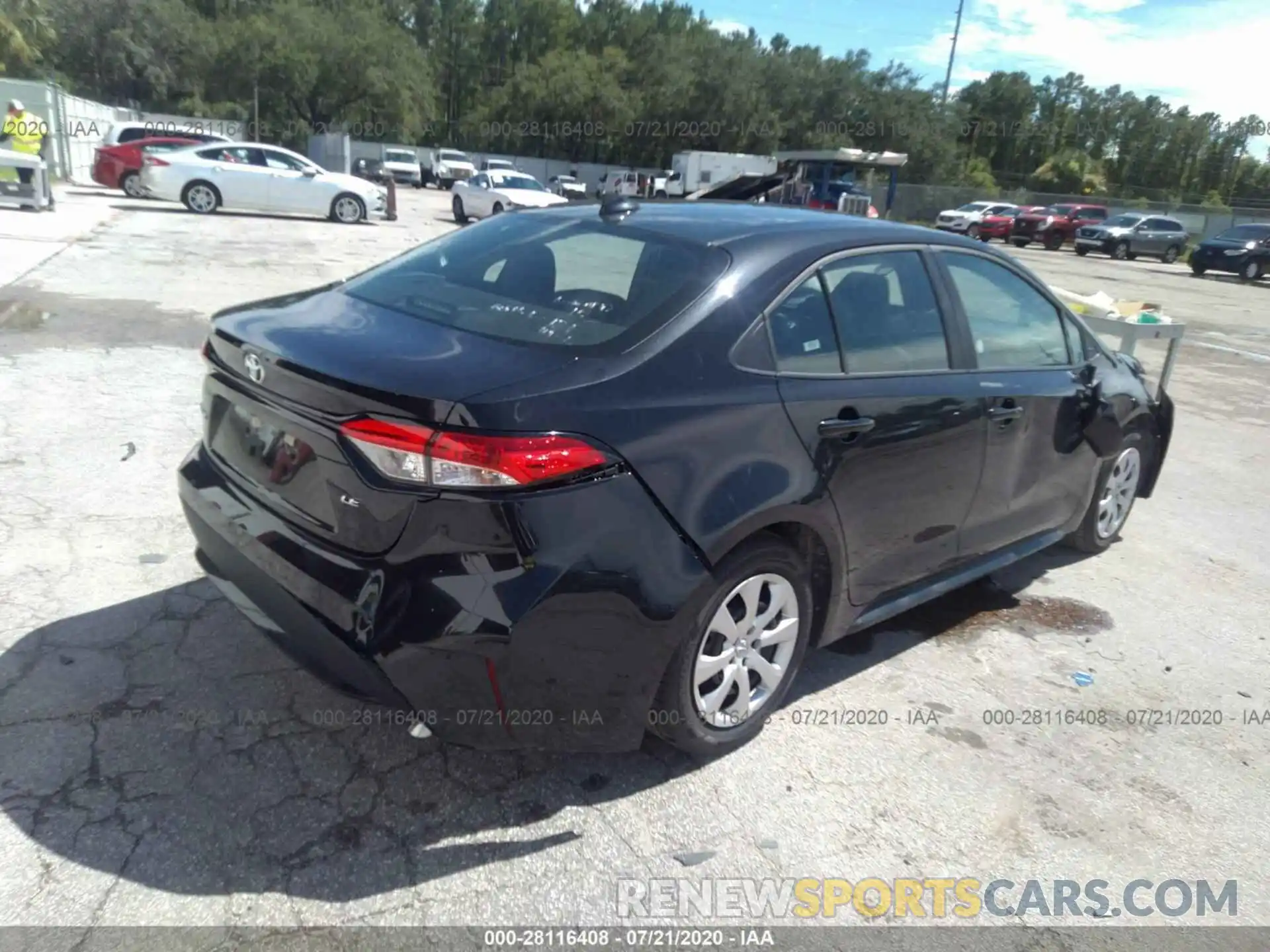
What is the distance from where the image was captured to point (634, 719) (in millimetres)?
2680

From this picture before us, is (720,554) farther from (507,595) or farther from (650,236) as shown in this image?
(650,236)

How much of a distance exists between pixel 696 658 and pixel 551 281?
4.41 feet

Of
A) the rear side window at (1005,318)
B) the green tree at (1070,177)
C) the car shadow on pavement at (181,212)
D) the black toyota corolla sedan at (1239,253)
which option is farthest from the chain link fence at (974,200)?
the rear side window at (1005,318)

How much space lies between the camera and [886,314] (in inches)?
136

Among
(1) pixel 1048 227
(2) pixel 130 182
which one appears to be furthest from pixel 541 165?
(2) pixel 130 182

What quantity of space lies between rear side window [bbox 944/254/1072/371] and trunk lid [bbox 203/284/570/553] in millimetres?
1984

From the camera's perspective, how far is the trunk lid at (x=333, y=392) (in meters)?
2.44

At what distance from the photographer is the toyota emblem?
9.07ft

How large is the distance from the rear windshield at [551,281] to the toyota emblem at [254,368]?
48 centimetres

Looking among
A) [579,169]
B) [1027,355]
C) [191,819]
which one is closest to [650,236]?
[1027,355]

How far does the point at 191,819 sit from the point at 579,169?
207 feet

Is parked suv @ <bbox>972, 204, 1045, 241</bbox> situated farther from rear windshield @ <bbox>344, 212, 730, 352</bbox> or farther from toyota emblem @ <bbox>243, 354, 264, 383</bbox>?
toyota emblem @ <bbox>243, 354, 264, 383</bbox>

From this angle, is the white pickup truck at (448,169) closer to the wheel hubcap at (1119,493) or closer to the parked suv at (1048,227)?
the parked suv at (1048,227)

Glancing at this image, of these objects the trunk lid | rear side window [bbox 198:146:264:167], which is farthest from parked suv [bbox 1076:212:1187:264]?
the trunk lid
